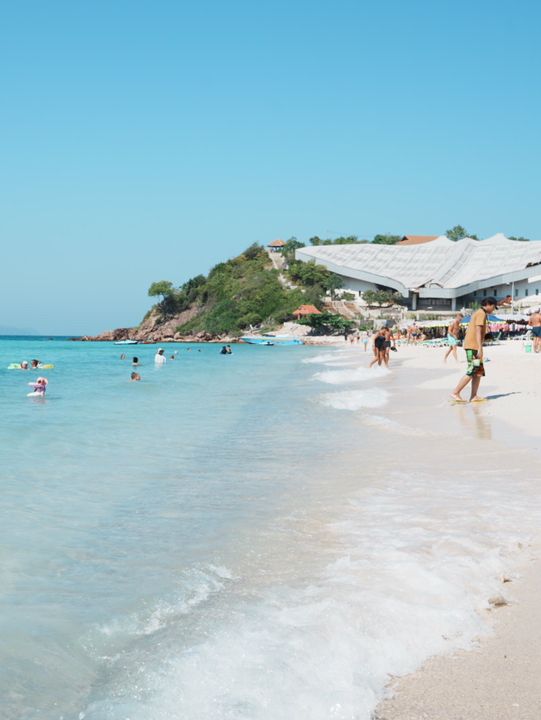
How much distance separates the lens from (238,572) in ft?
12.6

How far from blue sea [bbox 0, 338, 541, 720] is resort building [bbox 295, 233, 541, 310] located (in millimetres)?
75499

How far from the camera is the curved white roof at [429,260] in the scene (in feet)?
270

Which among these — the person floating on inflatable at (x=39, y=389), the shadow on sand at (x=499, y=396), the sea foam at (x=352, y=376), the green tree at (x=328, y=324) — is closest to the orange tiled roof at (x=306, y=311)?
the green tree at (x=328, y=324)

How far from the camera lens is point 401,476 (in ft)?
20.3

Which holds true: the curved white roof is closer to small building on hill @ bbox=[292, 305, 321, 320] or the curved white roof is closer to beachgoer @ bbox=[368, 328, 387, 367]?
small building on hill @ bbox=[292, 305, 321, 320]

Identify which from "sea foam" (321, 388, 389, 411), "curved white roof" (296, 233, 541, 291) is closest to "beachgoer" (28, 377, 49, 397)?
"sea foam" (321, 388, 389, 411)

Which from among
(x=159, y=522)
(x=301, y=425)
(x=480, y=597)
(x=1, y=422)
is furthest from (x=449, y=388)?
(x=480, y=597)

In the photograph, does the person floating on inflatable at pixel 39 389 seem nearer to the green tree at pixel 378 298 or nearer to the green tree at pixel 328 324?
the green tree at pixel 328 324

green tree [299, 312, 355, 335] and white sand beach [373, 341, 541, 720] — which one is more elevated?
green tree [299, 312, 355, 335]

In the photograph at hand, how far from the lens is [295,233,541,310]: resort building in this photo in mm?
79938

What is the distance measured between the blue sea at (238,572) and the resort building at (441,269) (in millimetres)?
75499

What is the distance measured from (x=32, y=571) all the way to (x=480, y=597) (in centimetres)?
244

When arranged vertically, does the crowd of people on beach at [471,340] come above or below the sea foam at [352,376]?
above

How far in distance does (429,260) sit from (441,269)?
4.26 metres
